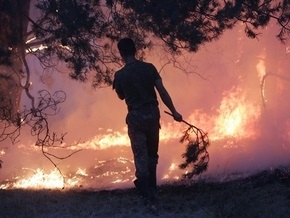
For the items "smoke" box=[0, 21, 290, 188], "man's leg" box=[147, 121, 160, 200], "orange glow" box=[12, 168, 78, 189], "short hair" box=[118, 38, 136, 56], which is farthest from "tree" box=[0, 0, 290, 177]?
"man's leg" box=[147, 121, 160, 200]

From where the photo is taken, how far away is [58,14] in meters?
7.18

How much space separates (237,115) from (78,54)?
3.59 metres

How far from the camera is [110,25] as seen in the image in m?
7.66

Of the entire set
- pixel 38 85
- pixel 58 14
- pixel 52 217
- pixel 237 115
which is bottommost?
pixel 52 217

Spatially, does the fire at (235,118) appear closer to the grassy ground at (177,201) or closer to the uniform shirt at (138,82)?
the grassy ground at (177,201)

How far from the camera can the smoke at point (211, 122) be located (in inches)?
340

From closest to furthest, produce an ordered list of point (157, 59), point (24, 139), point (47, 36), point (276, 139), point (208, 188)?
point (208, 188)
point (47, 36)
point (276, 139)
point (157, 59)
point (24, 139)

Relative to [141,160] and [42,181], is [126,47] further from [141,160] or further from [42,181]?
[42,181]

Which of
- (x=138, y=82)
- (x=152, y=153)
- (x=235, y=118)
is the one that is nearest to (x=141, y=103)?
(x=138, y=82)

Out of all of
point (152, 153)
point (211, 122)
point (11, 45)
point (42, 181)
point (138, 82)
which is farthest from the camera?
point (211, 122)

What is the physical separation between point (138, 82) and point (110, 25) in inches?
76.7

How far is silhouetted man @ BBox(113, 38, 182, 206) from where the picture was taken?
19.7 ft

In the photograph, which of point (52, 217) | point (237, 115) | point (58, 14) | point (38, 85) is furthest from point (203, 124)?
point (38, 85)

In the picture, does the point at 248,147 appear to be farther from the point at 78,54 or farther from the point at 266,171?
the point at 78,54
